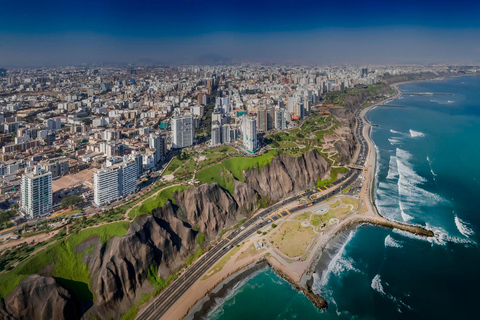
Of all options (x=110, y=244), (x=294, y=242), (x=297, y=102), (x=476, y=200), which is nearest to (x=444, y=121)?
(x=297, y=102)

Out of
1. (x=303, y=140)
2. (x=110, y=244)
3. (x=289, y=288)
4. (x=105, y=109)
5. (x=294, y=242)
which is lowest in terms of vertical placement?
(x=289, y=288)

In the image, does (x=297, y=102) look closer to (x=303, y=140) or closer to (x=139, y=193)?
(x=303, y=140)

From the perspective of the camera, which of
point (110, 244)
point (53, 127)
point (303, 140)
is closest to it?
point (110, 244)

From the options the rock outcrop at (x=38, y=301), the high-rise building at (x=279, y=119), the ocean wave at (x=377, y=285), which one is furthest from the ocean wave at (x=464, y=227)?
the rock outcrop at (x=38, y=301)

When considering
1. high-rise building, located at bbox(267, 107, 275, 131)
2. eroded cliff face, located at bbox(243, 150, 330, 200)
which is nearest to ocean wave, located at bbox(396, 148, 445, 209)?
eroded cliff face, located at bbox(243, 150, 330, 200)

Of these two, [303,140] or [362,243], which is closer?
[362,243]

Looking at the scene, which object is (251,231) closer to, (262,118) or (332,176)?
(332,176)

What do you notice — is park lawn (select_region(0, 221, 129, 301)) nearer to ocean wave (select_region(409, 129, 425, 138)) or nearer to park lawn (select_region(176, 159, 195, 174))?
park lawn (select_region(176, 159, 195, 174))
